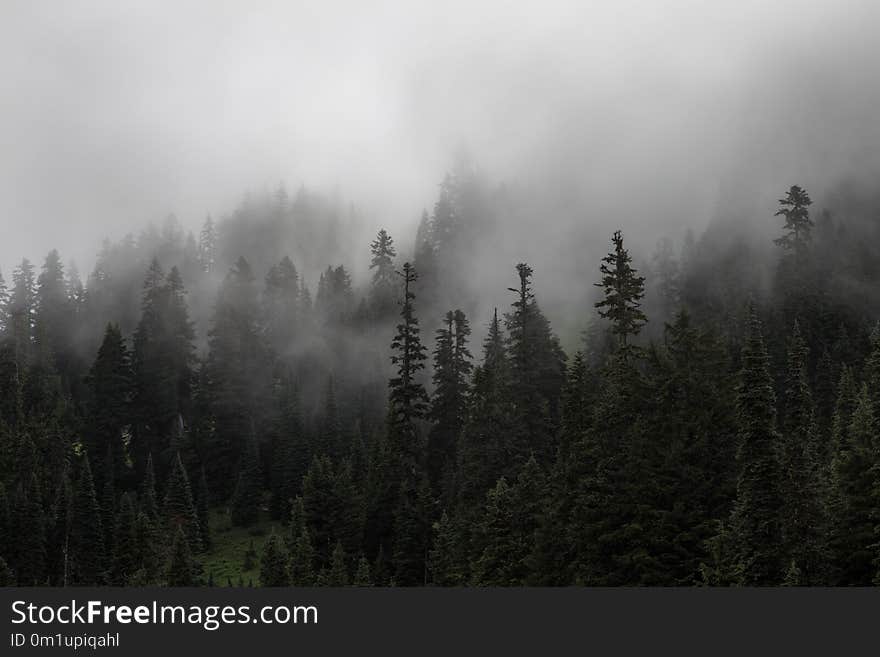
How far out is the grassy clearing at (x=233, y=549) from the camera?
75.2 metres

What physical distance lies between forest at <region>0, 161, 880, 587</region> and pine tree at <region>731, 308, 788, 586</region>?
11 cm

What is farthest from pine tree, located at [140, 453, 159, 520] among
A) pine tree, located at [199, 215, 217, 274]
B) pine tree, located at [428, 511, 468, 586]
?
pine tree, located at [199, 215, 217, 274]

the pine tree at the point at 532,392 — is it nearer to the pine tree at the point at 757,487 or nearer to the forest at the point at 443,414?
the forest at the point at 443,414

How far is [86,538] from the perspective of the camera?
272ft

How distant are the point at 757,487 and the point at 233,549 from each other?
6118 cm

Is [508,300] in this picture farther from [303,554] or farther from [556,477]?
[556,477]

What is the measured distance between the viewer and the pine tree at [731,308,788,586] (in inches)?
1334

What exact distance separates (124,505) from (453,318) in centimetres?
3745

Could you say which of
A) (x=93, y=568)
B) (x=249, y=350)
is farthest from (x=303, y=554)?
(x=249, y=350)

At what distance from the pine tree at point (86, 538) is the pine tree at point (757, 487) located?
62923 millimetres

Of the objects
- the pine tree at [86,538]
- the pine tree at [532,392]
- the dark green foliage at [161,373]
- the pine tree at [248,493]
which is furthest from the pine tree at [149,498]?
the pine tree at [532,392]

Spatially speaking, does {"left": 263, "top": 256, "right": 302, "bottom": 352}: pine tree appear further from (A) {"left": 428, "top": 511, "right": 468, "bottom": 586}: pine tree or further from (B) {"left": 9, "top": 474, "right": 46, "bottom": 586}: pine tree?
(A) {"left": 428, "top": 511, "right": 468, "bottom": 586}: pine tree

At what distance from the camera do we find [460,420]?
2916 inches

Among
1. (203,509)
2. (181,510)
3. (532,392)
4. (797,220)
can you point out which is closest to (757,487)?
(532,392)
